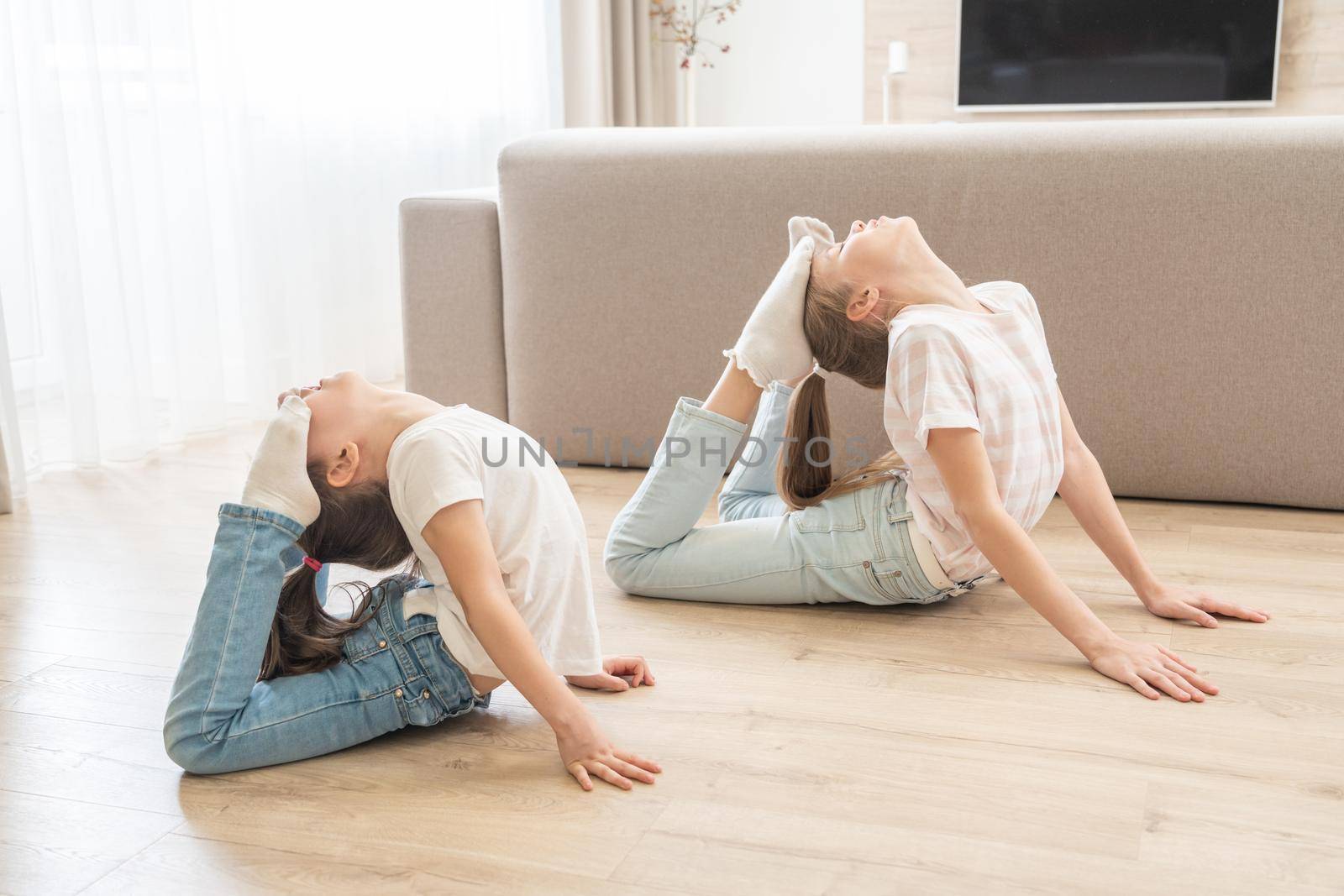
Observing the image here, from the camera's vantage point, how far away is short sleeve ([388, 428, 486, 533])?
3.73 ft

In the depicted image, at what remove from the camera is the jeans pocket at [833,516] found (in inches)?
62.9

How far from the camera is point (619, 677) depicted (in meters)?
1.41

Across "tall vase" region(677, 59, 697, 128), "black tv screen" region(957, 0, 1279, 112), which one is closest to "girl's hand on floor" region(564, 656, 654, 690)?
"tall vase" region(677, 59, 697, 128)

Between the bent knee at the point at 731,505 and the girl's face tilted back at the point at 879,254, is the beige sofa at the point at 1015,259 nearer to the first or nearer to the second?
the bent knee at the point at 731,505

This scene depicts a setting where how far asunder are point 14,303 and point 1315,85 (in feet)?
14.4

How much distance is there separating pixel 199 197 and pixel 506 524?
1797mm

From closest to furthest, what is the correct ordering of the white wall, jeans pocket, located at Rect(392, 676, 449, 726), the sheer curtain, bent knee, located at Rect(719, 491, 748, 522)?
1. jeans pocket, located at Rect(392, 676, 449, 726)
2. bent knee, located at Rect(719, 491, 748, 522)
3. the sheer curtain
4. the white wall

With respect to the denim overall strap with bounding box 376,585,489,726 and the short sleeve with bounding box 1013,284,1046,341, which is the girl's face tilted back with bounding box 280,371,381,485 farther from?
the short sleeve with bounding box 1013,284,1046,341

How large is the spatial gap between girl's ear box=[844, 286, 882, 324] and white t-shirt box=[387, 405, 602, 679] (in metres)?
0.46

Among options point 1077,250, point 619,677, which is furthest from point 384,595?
point 1077,250

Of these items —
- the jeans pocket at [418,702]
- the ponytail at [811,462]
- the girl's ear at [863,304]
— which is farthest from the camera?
the ponytail at [811,462]

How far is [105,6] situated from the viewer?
2.43 m

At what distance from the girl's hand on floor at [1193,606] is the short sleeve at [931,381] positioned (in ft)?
1.28

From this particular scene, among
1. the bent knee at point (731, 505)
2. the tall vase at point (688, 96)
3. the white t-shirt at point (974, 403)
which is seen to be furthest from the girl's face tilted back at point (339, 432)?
the tall vase at point (688, 96)
